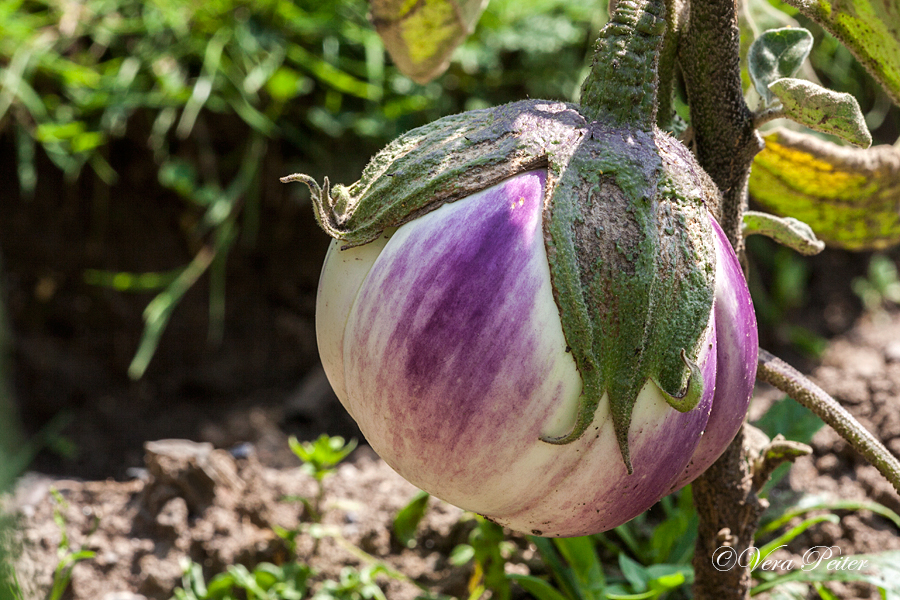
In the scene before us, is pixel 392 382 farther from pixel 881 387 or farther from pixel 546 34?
pixel 546 34

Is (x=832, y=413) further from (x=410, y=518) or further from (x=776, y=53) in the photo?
(x=410, y=518)

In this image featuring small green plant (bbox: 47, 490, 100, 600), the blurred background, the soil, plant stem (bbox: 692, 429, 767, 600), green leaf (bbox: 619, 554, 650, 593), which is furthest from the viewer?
the blurred background

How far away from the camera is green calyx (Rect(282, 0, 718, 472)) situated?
45 centimetres

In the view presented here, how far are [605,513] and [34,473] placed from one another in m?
1.22

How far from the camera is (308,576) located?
0.96 meters

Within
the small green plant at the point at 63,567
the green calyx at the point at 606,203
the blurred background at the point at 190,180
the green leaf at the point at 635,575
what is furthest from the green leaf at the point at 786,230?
the blurred background at the point at 190,180

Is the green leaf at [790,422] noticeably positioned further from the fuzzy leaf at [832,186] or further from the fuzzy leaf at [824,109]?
the fuzzy leaf at [824,109]

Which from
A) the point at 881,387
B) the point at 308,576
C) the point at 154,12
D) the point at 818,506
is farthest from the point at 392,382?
the point at 154,12

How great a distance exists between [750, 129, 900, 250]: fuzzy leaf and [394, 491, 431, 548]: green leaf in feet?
1.78

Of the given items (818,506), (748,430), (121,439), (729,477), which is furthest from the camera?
(121,439)

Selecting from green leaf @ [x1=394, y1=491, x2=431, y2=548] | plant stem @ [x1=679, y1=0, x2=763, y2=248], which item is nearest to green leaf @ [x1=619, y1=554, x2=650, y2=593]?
green leaf @ [x1=394, y1=491, x2=431, y2=548]

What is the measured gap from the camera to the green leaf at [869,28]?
0.52m

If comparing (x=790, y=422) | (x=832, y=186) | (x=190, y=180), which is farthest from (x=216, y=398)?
(x=832, y=186)

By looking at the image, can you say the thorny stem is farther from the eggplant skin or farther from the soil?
the soil
